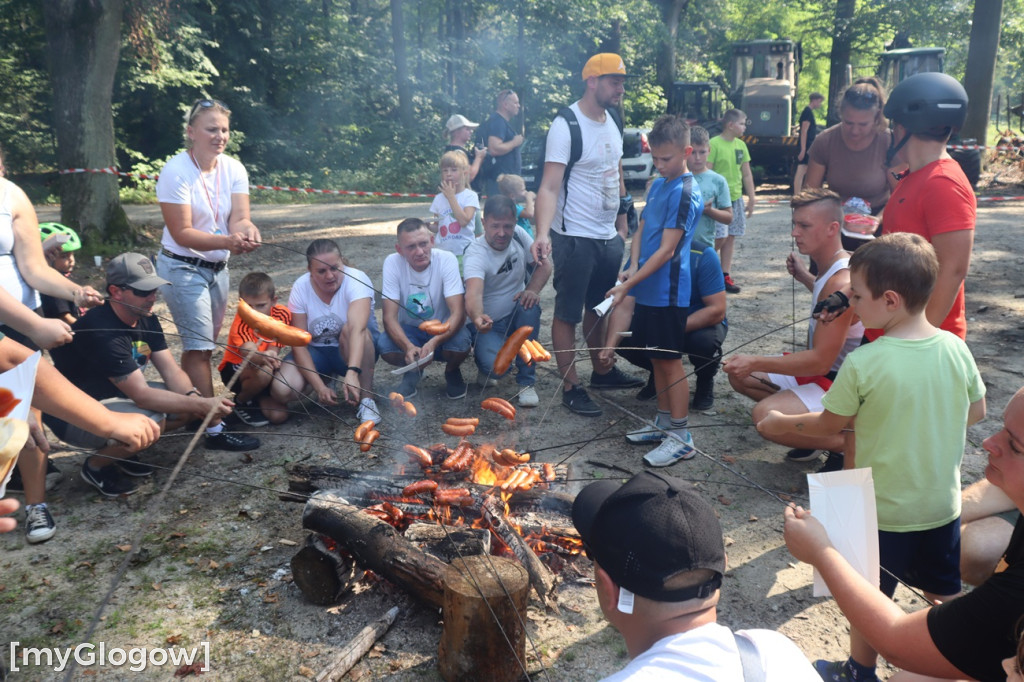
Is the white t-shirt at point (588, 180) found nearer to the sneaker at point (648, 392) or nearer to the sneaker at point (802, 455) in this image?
the sneaker at point (648, 392)

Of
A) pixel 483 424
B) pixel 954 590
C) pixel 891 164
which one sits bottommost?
pixel 483 424

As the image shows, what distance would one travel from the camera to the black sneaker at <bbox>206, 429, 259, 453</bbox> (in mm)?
5145

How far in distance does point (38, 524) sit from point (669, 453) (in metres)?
3.96

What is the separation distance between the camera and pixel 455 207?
7277 mm

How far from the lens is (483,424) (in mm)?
5664

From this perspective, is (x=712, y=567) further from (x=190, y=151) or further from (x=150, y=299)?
(x=190, y=151)

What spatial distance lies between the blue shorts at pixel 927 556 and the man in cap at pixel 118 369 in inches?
149

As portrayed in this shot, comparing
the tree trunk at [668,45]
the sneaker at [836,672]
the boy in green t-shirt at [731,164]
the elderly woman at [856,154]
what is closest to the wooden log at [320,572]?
the sneaker at [836,672]

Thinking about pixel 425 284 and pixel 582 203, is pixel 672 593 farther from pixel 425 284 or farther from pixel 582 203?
pixel 425 284

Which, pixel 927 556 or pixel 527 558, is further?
pixel 527 558

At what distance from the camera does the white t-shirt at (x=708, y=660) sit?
4.90 feet

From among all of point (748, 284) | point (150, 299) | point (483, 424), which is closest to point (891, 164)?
point (748, 284)

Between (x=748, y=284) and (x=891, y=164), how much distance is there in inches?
134

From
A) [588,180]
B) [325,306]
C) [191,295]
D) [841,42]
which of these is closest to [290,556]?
[191,295]
